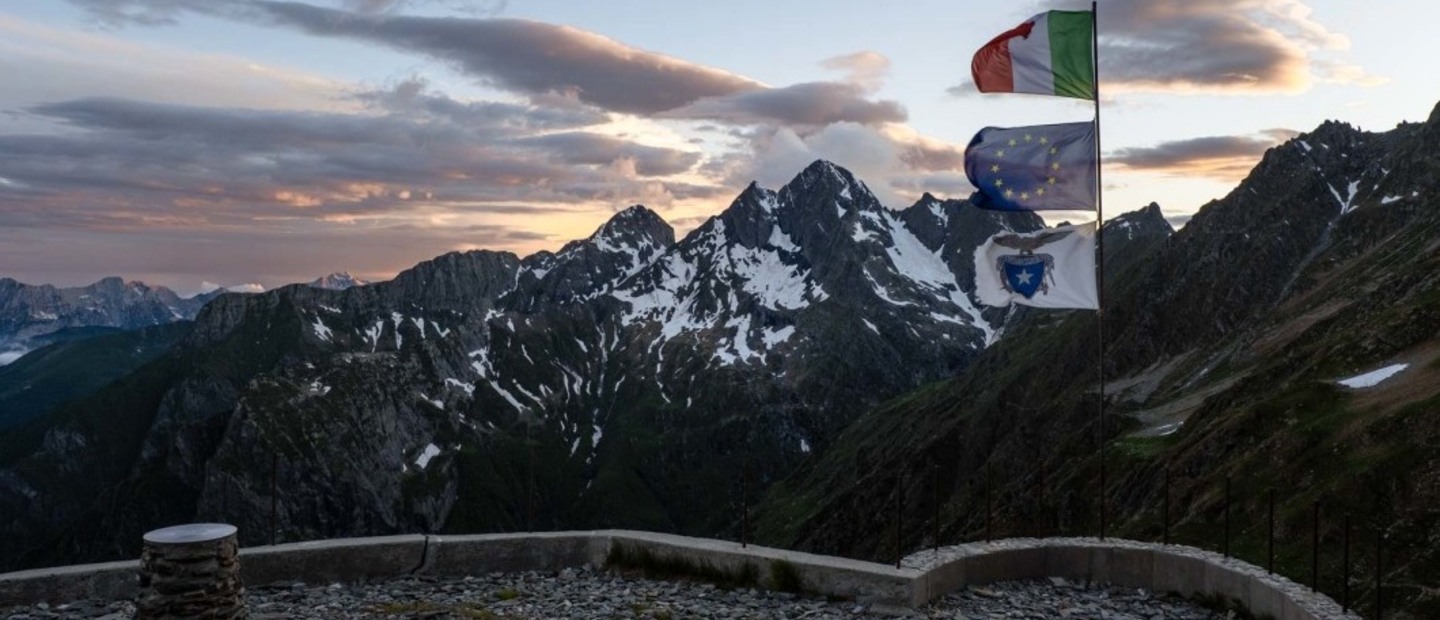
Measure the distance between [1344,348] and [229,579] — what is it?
99.0 m

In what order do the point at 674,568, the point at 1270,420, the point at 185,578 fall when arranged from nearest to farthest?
the point at 185,578 → the point at 674,568 → the point at 1270,420

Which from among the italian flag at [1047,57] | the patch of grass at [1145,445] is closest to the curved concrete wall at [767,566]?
the italian flag at [1047,57]

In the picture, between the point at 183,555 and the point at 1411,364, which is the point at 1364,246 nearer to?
Result: the point at 1411,364

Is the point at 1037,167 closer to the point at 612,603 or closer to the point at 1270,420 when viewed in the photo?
the point at 612,603

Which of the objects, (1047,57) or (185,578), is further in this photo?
(1047,57)

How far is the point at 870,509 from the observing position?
199875mm

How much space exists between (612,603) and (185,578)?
8.18 m

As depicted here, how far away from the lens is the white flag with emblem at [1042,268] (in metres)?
25.1

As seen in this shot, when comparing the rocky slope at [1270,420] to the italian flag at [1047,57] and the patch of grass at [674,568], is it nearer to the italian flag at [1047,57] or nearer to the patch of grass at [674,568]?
the patch of grass at [674,568]

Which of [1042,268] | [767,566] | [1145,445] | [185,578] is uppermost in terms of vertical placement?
[1042,268]

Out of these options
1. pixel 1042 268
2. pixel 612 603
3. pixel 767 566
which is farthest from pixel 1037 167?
pixel 612 603

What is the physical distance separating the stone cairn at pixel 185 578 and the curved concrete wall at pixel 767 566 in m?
4.60

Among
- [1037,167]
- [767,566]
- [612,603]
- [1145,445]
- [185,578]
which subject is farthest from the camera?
[1145,445]

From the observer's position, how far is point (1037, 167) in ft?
84.1
